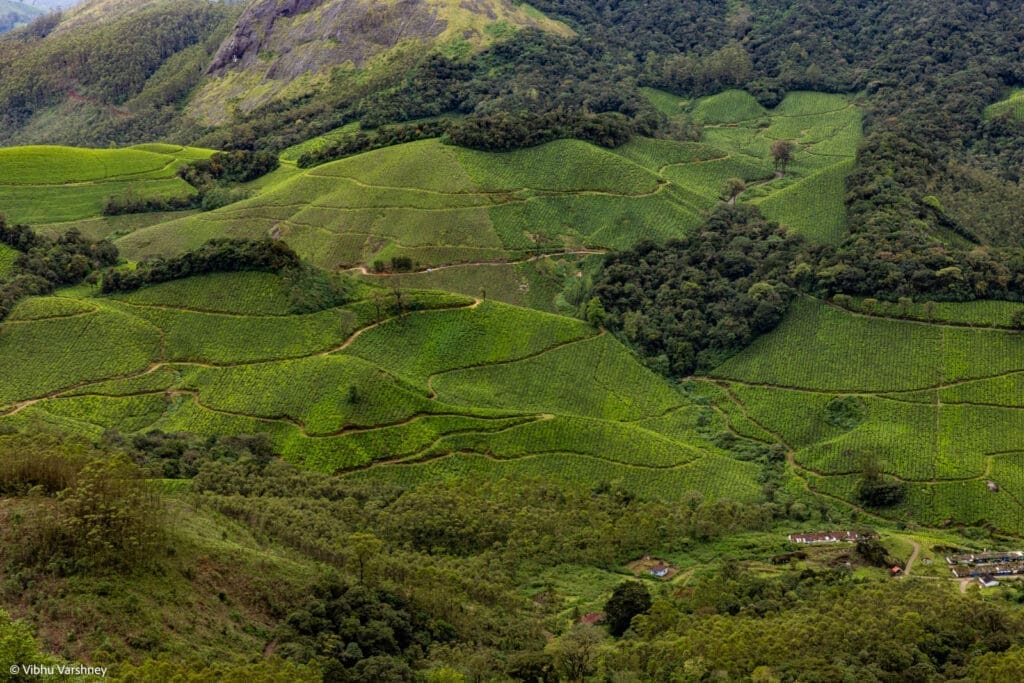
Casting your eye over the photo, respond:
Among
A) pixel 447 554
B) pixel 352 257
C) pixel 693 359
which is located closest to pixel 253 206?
pixel 352 257

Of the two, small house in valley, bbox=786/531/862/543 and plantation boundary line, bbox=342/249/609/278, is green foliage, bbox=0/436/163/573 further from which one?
plantation boundary line, bbox=342/249/609/278

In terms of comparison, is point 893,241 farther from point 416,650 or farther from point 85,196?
point 85,196

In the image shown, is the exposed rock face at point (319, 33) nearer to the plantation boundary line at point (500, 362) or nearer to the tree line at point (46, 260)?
the tree line at point (46, 260)

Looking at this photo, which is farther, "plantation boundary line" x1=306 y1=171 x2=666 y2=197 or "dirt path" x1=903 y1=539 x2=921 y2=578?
"plantation boundary line" x1=306 y1=171 x2=666 y2=197

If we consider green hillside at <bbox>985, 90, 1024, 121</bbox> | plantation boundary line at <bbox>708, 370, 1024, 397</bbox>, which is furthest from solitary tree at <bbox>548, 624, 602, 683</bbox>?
green hillside at <bbox>985, 90, 1024, 121</bbox>

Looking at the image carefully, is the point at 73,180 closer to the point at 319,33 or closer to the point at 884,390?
the point at 319,33

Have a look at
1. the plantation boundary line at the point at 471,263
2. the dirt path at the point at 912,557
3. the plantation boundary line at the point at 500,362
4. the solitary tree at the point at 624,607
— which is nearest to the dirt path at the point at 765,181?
the plantation boundary line at the point at 471,263
